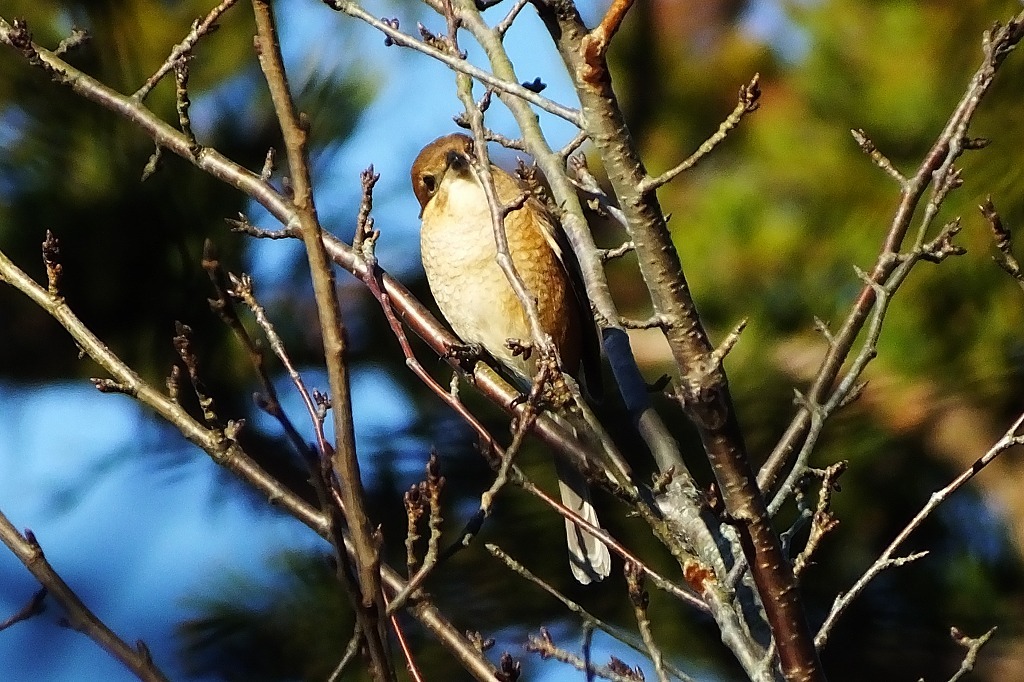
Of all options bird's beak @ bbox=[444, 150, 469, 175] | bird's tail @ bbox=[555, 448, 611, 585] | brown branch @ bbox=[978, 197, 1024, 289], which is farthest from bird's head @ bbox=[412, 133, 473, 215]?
brown branch @ bbox=[978, 197, 1024, 289]

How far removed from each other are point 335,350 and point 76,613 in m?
0.46

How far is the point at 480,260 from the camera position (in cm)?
275

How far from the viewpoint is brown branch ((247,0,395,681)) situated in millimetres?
1035

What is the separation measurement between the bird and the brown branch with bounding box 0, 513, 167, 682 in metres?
1.53

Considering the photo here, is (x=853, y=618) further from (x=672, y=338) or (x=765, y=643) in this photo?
(x=672, y=338)

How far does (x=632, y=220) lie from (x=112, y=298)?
1516 mm

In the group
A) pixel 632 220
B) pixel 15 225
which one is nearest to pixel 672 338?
pixel 632 220

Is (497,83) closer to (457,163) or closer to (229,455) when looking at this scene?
(229,455)

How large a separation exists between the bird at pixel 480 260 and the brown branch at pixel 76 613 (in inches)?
60.3

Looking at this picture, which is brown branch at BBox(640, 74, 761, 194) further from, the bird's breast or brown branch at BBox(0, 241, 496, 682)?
the bird's breast

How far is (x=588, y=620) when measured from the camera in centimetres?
177

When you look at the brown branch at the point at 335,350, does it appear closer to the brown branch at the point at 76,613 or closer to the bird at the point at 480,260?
the brown branch at the point at 76,613

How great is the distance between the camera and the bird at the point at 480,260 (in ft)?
9.04

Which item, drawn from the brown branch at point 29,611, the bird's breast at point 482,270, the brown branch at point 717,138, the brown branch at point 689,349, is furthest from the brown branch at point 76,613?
the bird's breast at point 482,270
